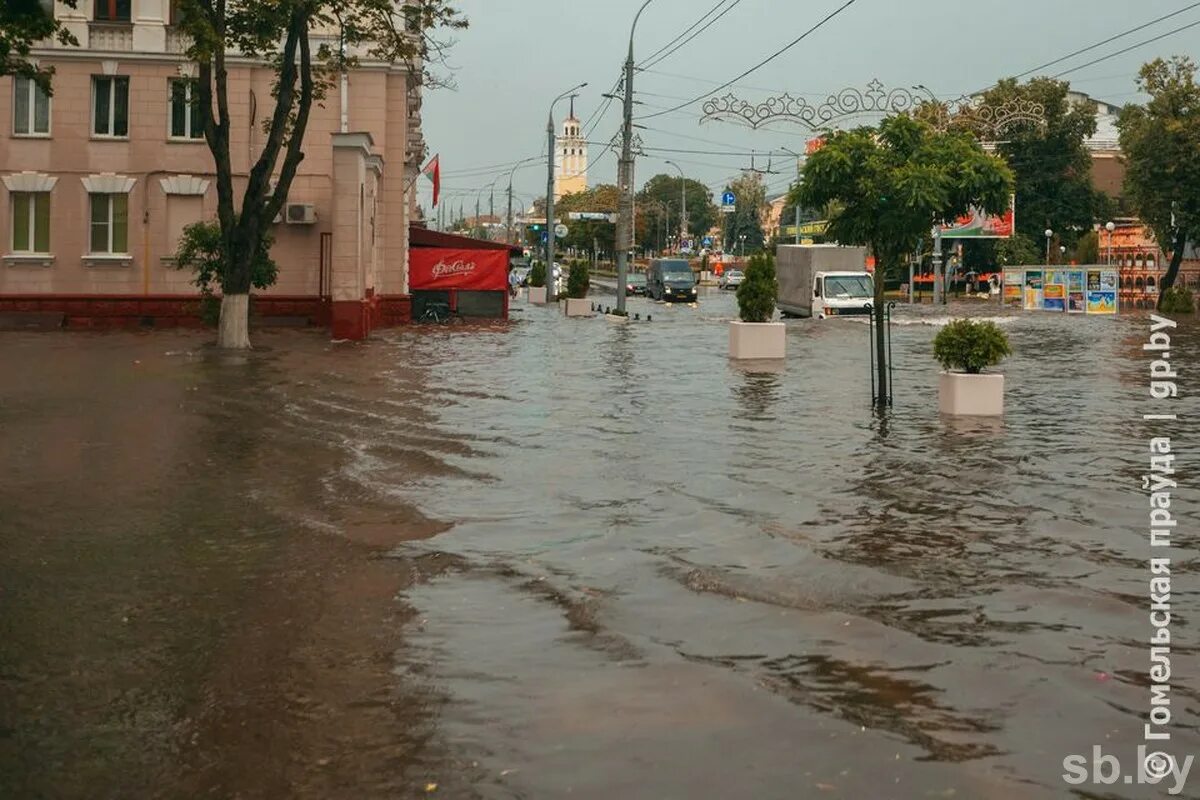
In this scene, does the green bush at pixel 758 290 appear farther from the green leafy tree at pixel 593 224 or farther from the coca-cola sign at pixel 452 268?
the green leafy tree at pixel 593 224

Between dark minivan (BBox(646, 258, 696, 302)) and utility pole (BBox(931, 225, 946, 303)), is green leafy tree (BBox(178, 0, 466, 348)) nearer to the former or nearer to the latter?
dark minivan (BBox(646, 258, 696, 302))

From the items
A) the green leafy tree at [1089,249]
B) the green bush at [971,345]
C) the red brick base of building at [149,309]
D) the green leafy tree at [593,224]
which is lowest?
the green bush at [971,345]

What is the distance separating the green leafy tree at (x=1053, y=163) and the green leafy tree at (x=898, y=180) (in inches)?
2769

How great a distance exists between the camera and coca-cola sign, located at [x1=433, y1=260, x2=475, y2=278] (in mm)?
46344

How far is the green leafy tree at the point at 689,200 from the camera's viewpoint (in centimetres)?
17475

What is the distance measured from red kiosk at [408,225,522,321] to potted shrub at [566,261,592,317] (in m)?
3.06

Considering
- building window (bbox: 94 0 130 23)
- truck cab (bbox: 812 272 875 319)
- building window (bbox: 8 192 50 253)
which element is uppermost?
building window (bbox: 94 0 130 23)

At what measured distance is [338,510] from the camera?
11359 mm

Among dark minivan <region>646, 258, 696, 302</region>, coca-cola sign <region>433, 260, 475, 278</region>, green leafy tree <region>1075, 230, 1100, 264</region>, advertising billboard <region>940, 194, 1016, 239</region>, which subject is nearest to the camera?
coca-cola sign <region>433, 260, 475, 278</region>

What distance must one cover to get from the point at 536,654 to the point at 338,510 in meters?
4.58

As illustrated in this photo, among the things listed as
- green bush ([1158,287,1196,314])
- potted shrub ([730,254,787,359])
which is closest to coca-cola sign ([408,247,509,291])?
potted shrub ([730,254,787,359])

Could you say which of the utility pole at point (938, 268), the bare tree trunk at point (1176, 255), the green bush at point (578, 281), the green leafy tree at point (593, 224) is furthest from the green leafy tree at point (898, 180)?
the green leafy tree at point (593, 224)

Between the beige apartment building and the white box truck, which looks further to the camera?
the white box truck

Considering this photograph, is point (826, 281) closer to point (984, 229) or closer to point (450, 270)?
point (450, 270)
